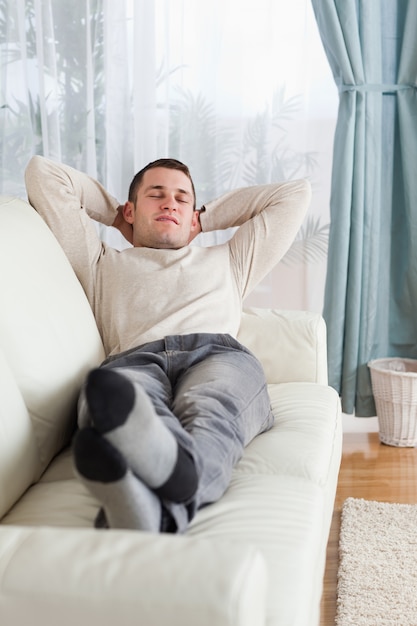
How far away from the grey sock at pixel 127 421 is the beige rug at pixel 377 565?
2.93 ft

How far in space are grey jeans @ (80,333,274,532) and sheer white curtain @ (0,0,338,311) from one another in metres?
1.26

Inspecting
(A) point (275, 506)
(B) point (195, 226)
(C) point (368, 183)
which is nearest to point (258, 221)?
(B) point (195, 226)

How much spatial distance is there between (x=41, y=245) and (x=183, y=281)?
439 mm

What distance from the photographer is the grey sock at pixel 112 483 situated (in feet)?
3.68

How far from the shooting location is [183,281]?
2.31 m

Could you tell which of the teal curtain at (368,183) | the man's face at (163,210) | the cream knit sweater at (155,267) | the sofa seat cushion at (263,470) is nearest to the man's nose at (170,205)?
the man's face at (163,210)

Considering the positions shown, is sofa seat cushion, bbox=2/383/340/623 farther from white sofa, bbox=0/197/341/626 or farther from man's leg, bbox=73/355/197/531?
man's leg, bbox=73/355/197/531

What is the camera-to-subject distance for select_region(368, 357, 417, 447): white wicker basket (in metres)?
3.09

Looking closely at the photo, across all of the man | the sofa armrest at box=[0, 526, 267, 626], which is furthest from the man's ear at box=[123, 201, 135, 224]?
the sofa armrest at box=[0, 526, 267, 626]

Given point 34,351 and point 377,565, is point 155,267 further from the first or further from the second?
point 377,565

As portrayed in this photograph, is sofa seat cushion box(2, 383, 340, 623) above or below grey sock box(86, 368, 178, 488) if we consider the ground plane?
below

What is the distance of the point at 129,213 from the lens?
257cm

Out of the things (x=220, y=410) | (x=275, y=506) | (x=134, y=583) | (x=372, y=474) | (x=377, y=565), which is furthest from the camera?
(x=372, y=474)

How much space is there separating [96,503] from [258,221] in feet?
4.05
